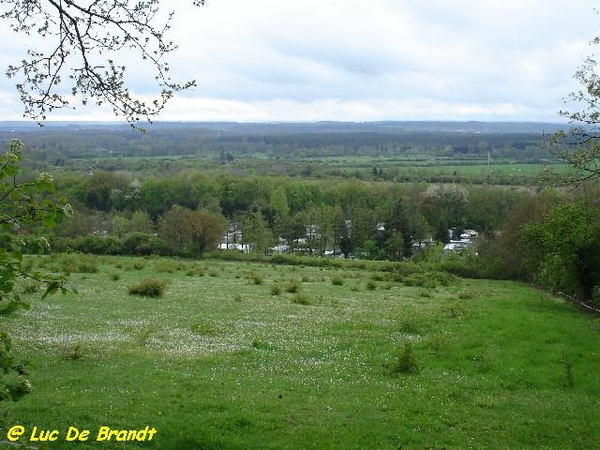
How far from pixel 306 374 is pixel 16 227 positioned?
41.6ft

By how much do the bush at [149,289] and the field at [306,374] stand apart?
5.57 ft

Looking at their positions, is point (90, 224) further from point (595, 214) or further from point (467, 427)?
point (467, 427)

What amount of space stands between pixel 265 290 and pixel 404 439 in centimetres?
2842

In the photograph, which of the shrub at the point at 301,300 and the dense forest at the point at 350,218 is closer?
the shrub at the point at 301,300

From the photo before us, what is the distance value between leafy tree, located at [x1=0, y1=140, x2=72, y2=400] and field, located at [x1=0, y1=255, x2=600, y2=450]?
893 millimetres

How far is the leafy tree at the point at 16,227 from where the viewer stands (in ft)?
15.4

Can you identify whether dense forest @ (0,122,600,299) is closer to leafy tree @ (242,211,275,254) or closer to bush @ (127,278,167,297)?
leafy tree @ (242,211,275,254)

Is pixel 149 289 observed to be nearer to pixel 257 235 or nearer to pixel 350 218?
pixel 257 235

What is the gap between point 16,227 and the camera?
5188mm

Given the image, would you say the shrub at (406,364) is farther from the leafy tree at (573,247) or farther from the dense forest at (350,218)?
the leafy tree at (573,247)

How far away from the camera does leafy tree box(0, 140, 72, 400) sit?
4703mm
